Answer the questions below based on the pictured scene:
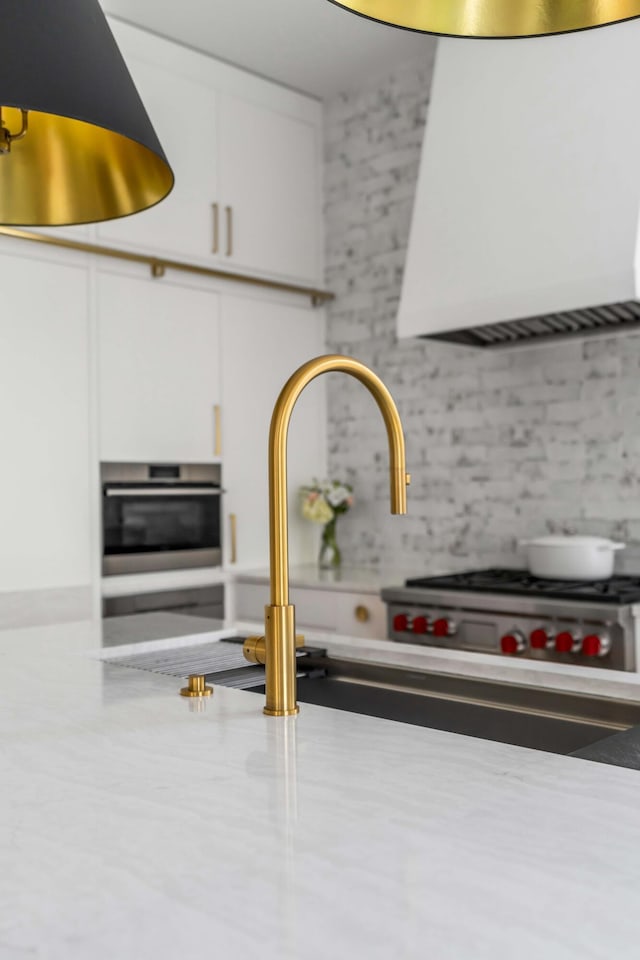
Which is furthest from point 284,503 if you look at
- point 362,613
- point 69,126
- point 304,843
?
point 362,613

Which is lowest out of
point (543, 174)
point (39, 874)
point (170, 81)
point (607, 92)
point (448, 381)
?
point (39, 874)

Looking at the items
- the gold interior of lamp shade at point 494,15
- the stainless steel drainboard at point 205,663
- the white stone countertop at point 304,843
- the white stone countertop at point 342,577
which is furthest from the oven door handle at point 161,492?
the gold interior of lamp shade at point 494,15

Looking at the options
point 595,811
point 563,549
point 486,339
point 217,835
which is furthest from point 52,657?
point 486,339

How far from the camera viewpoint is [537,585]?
295cm

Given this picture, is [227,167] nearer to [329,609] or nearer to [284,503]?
[329,609]

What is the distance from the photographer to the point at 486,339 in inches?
136

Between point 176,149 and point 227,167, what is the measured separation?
26 centimetres

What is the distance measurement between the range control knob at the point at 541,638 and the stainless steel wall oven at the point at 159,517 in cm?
141

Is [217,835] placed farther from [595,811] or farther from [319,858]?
[595,811]

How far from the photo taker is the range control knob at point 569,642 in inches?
106

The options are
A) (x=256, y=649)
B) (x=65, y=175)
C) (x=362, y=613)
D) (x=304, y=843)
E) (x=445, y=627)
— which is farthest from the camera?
(x=362, y=613)

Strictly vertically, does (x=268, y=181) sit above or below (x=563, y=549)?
above

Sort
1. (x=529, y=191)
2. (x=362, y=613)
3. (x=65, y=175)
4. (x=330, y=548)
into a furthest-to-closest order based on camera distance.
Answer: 1. (x=330, y=548)
2. (x=362, y=613)
3. (x=529, y=191)
4. (x=65, y=175)

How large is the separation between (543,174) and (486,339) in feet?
2.43
